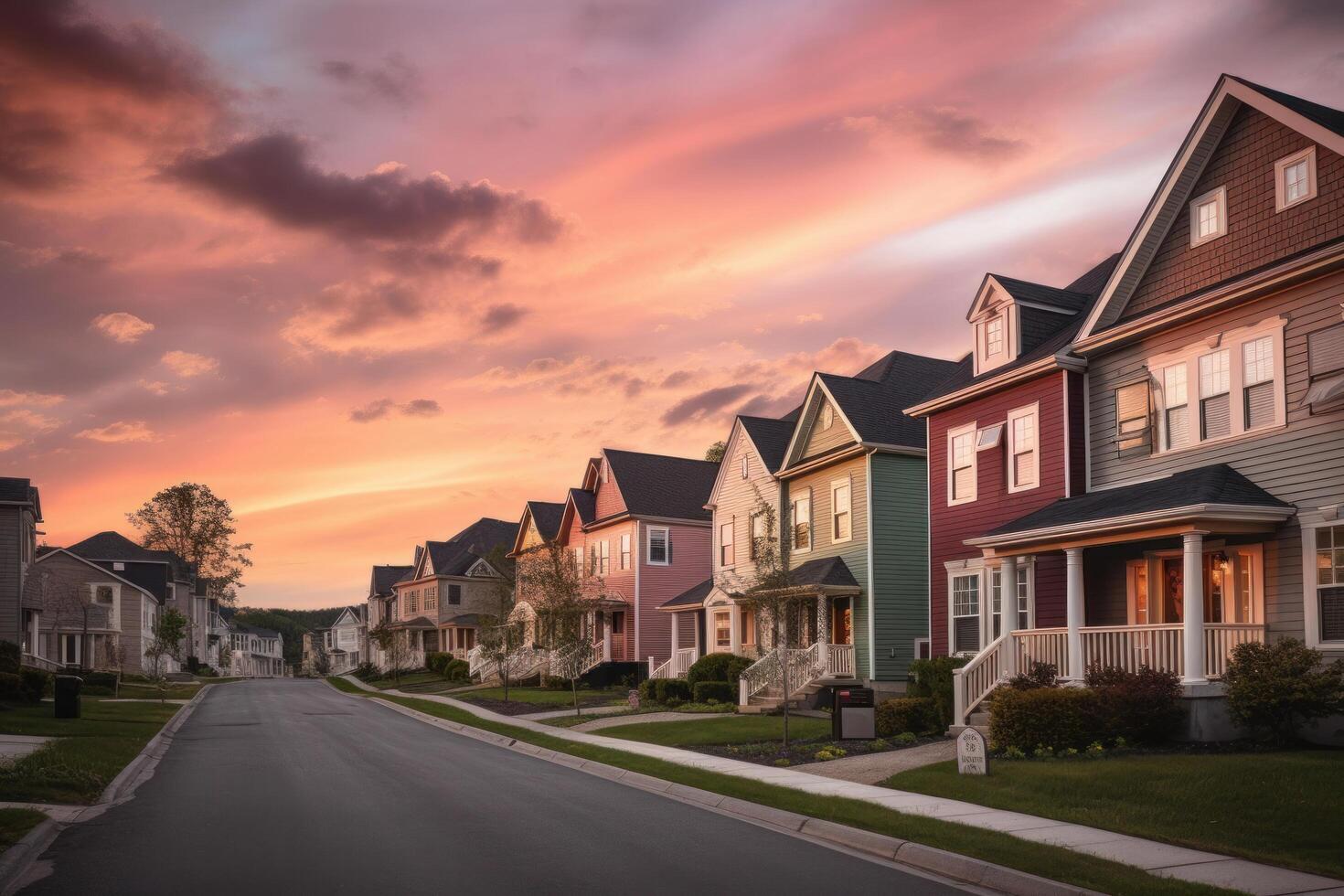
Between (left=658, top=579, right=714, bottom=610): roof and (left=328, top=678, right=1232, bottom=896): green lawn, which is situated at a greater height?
(left=658, top=579, right=714, bottom=610): roof

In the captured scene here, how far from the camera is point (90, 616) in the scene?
67.4 m

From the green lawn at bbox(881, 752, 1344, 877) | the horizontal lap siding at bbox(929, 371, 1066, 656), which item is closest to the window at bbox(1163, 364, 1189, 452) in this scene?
the horizontal lap siding at bbox(929, 371, 1066, 656)

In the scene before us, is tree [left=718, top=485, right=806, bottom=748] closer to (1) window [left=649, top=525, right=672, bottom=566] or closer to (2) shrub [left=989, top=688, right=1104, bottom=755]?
(2) shrub [left=989, top=688, right=1104, bottom=755]

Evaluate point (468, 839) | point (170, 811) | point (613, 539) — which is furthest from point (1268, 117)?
point (613, 539)

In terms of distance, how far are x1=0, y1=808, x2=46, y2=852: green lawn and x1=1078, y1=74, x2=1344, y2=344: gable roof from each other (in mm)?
19988

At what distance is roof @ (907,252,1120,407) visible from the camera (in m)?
25.3

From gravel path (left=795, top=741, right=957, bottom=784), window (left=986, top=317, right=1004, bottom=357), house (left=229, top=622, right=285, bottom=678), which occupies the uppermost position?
window (left=986, top=317, right=1004, bottom=357)

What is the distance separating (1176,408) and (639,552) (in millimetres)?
30436

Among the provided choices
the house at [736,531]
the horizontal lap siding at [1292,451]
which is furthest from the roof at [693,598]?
the horizontal lap siding at [1292,451]

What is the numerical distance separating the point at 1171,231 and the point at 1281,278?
11.4 feet

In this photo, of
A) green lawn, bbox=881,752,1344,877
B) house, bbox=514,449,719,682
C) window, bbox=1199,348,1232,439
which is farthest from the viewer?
house, bbox=514,449,719,682

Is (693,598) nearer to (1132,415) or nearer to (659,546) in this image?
(659,546)

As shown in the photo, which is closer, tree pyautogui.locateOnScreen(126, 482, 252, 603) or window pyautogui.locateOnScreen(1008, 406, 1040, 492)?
window pyautogui.locateOnScreen(1008, 406, 1040, 492)

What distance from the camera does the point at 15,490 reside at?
154 ft
